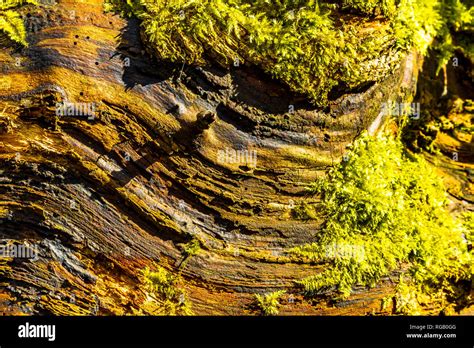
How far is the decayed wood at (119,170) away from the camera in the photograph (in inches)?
173

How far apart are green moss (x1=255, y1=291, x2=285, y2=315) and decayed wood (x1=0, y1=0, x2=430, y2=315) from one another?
84 mm

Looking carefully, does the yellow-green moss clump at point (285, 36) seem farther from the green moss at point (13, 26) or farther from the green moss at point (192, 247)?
the green moss at point (192, 247)

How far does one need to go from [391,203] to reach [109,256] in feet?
10.9

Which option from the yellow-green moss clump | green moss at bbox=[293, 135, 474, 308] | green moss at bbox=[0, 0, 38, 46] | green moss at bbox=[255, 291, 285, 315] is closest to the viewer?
green moss at bbox=[0, 0, 38, 46]

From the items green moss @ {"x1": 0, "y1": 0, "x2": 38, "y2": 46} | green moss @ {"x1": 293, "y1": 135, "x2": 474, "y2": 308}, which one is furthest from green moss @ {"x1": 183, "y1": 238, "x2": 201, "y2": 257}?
green moss @ {"x1": 0, "y1": 0, "x2": 38, "y2": 46}

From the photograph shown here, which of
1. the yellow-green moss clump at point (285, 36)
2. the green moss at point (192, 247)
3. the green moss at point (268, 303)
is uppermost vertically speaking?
the yellow-green moss clump at point (285, 36)

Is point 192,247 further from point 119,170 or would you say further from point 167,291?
point 119,170

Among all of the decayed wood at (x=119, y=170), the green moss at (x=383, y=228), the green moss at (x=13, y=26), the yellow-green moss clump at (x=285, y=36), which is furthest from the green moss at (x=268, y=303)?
the green moss at (x=13, y=26)

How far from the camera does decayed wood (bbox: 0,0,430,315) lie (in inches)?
173

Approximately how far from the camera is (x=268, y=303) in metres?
4.73

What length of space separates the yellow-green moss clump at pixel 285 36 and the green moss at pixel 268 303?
7.22 feet

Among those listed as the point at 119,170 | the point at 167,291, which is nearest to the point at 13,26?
the point at 119,170

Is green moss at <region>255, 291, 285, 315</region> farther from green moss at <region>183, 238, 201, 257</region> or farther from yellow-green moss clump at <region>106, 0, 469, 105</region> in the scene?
yellow-green moss clump at <region>106, 0, 469, 105</region>
